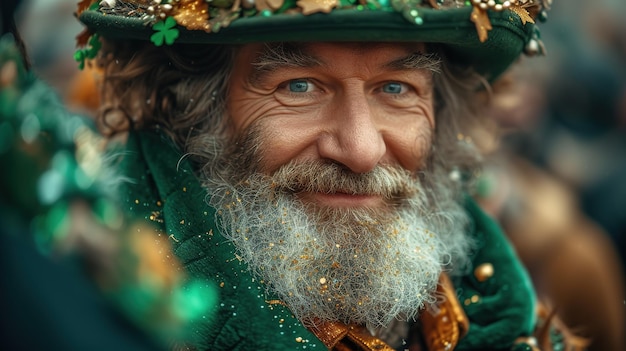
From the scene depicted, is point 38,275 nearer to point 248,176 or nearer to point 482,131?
point 248,176

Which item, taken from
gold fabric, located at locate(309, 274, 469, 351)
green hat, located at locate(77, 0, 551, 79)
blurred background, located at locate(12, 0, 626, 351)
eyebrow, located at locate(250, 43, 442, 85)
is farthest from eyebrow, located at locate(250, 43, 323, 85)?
blurred background, located at locate(12, 0, 626, 351)

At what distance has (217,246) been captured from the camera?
209 centimetres

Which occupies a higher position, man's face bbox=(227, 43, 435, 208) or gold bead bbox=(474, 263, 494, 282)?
man's face bbox=(227, 43, 435, 208)

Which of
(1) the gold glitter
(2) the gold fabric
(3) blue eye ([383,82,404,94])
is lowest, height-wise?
(2) the gold fabric

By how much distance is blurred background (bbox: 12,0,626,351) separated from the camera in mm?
3617

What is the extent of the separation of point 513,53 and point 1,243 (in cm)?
175

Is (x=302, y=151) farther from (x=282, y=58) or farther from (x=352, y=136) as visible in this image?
(x=282, y=58)

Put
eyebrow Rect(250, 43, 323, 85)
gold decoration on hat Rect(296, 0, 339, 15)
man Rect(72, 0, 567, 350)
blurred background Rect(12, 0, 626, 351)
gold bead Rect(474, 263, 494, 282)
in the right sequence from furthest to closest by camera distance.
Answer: blurred background Rect(12, 0, 626, 351) < gold bead Rect(474, 263, 494, 282) < eyebrow Rect(250, 43, 323, 85) < man Rect(72, 0, 567, 350) < gold decoration on hat Rect(296, 0, 339, 15)

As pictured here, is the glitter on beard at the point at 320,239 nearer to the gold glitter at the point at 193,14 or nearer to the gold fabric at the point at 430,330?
the gold fabric at the point at 430,330

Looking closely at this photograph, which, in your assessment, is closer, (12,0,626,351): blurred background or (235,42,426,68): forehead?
(235,42,426,68): forehead

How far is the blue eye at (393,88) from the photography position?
87.7 inches

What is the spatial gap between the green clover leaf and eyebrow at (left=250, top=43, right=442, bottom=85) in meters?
0.27

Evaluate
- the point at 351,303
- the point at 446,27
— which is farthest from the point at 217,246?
the point at 446,27

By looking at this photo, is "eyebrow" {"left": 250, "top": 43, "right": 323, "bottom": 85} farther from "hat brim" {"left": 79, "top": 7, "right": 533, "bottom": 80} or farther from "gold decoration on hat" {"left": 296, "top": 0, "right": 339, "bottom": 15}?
"gold decoration on hat" {"left": 296, "top": 0, "right": 339, "bottom": 15}
